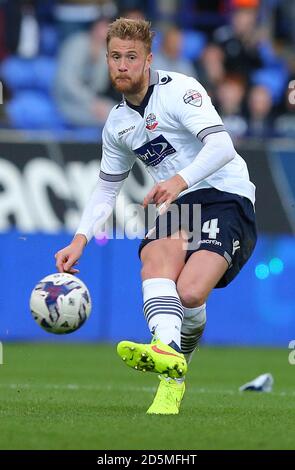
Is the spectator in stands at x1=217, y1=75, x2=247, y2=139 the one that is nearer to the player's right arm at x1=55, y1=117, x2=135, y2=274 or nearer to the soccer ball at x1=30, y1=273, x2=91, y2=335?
the player's right arm at x1=55, y1=117, x2=135, y2=274

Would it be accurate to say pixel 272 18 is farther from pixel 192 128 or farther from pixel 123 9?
pixel 192 128

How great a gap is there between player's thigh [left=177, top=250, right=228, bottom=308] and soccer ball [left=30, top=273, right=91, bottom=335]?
23.5 inches

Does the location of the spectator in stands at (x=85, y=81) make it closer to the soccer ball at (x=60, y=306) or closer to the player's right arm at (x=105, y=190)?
the player's right arm at (x=105, y=190)

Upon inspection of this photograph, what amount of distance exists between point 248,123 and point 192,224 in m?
8.31

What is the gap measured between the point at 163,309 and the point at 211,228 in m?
0.63

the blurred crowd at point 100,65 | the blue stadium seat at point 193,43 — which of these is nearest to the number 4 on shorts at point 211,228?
the blurred crowd at point 100,65

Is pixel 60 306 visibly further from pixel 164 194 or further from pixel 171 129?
pixel 171 129

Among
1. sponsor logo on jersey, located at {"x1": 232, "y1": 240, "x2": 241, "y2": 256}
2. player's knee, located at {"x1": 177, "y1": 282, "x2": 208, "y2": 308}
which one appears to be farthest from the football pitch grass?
sponsor logo on jersey, located at {"x1": 232, "y1": 240, "x2": 241, "y2": 256}

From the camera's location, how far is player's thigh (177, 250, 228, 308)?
6.65m

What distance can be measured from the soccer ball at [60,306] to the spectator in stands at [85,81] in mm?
7882

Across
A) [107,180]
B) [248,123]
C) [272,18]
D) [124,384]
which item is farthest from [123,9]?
[107,180]

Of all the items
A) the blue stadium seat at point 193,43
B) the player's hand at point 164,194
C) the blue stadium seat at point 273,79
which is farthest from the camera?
the blue stadium seat at point 193,43

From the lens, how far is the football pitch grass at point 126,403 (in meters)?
5.62

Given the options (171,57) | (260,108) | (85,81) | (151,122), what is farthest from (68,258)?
(260,108)
